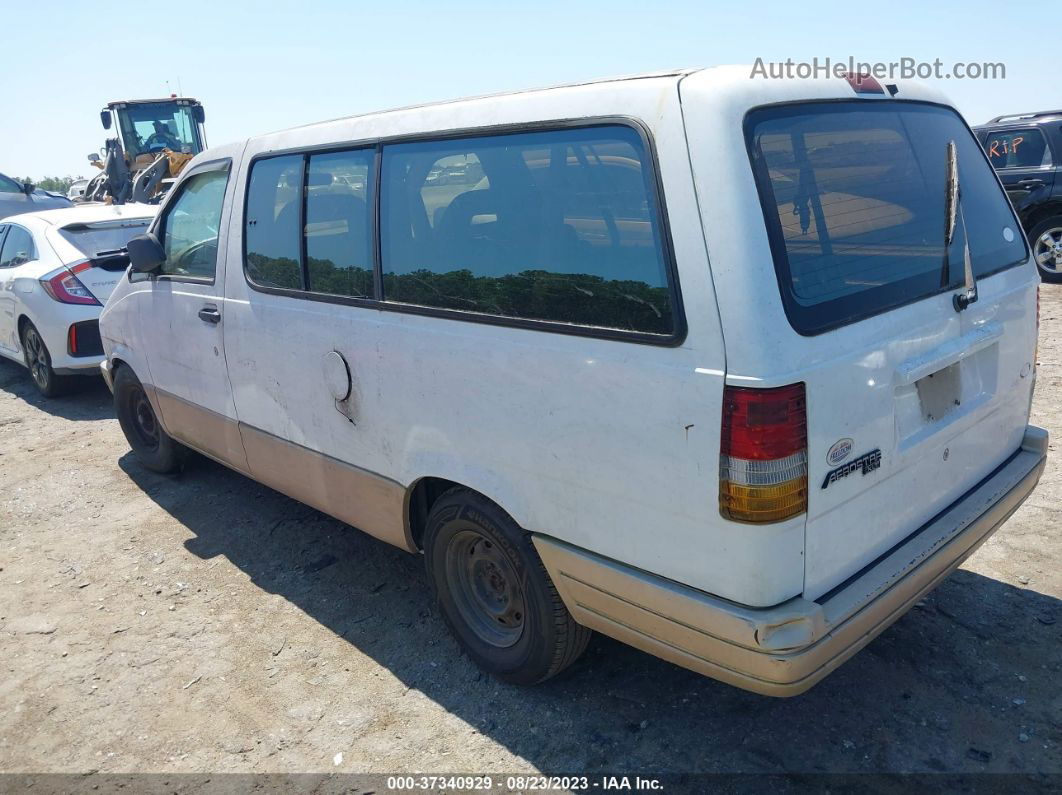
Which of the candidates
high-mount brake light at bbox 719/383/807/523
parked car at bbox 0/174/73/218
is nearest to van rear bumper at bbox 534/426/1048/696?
high-mount brake light at bbox 719/383/807/523

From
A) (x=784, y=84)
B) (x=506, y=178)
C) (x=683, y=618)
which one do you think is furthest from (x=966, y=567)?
(x=506, y=178)

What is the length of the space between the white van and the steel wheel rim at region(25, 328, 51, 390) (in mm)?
4943

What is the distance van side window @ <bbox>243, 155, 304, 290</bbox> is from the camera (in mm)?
3721

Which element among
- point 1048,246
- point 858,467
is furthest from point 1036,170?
point 858,467

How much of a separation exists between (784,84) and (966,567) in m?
2.54

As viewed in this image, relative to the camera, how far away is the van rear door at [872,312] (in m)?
2.24

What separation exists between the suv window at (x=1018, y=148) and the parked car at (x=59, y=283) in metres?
9.79

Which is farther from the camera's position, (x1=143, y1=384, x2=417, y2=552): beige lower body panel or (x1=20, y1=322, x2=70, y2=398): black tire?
(x1=20, y1=322, x2=70, y2=398): black tire

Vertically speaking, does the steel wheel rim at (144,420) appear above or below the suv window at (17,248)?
below

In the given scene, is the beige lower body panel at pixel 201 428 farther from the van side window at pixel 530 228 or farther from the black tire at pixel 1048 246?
the black tire at pixel 1048 246

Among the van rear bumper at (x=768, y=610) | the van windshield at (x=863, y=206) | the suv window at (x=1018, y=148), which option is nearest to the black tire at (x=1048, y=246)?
the suv window at (x=1018, y=148)

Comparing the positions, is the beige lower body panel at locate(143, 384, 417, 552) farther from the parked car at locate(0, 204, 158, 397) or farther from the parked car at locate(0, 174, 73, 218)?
the parked car at locate(0, 174, 73, 218)

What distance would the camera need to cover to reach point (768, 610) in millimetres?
2299

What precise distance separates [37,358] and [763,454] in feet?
25.0
